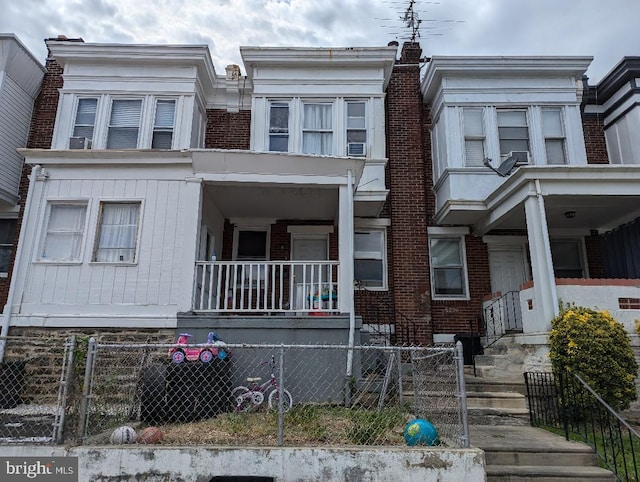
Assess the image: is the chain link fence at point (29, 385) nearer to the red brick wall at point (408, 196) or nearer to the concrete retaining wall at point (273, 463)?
the concrete retaining wall at point (273, 463)

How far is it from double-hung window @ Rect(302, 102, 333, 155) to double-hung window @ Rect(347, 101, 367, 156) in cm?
45

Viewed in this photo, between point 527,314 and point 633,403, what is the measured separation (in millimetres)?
2093

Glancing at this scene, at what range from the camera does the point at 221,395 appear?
6707 millimetres

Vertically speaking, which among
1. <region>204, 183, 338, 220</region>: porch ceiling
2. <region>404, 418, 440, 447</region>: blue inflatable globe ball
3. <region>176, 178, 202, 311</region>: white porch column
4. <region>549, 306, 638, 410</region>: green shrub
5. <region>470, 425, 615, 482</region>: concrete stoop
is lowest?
<region>470, 425, 615, 482</region>: concrete stoop

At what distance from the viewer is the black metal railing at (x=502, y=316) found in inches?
396

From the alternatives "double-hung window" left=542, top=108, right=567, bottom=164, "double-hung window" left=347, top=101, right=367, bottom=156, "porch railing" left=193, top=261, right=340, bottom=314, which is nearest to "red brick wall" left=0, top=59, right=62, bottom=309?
"porch railing" left=193, top=261, right=340, bottom=314

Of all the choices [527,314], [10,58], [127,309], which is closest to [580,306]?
[527,314]

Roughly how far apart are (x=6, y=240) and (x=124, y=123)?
4152 mm

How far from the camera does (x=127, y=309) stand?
7.98 m

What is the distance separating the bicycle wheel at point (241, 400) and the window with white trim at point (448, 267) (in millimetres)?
5697

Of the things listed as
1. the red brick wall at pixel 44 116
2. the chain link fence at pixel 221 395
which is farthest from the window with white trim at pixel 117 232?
the red brick wall at pixel 44 116

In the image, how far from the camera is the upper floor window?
11125 mm

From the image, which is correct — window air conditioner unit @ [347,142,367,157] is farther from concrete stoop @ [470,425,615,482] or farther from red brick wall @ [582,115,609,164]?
concrete stoop @ [470,425,615,482]

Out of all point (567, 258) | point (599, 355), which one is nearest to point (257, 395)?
point (599, 355)
